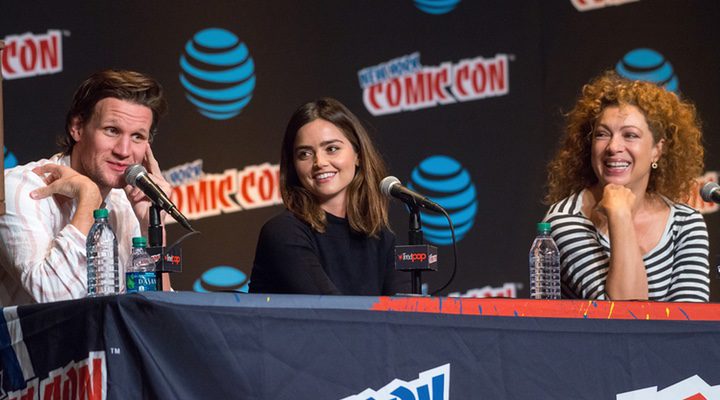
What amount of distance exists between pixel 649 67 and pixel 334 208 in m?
2.33

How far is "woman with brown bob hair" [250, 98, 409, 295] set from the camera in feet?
8.98

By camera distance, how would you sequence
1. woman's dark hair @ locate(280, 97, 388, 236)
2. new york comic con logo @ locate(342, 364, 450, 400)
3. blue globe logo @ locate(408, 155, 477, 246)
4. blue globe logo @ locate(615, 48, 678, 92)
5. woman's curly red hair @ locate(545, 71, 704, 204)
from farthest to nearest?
1. blue globe logo @ locate(615, 48, 678, 92)
2. blue globe logo @ locate(408, 155, 477, 246)
3. woman's curly red hair @ locate(545, 71, 704, 204)
4. woman's dark hair @ locate(280, 97, 388, 236)
5. new york comic con logo @ locate(342, 364, 450, 400)

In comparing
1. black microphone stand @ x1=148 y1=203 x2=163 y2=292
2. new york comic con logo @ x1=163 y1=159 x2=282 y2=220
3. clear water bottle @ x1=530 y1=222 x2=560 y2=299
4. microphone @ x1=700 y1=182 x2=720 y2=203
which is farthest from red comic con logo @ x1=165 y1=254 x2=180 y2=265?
new york comic con logo @ x1=163 y1=159 x2=282 y2=220

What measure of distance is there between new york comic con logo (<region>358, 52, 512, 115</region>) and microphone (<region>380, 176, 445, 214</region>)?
213 centimetres

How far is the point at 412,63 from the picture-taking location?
4559 mm

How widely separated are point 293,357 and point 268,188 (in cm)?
259

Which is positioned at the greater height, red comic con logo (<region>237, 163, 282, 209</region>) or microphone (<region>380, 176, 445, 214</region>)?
red comic con logo (<region>237, 163, 282, 209</region>)

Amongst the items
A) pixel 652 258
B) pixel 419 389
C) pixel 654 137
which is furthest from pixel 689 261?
pixel 419 389

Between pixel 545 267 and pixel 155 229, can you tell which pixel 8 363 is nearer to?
pixel 155 229

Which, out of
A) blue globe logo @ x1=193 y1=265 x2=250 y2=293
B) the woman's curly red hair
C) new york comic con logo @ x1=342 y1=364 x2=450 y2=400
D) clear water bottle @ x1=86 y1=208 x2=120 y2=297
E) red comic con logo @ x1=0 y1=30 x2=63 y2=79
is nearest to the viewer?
new york comic con logo @ x1=342 y1=364 x2=450 y2=400

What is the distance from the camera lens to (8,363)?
1.86 m

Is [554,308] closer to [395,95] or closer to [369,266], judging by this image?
[369,266]

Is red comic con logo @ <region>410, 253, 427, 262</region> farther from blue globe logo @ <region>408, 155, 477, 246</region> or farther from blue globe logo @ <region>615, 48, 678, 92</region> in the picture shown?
blue globe logo @ <region>615, 48, 678, 92</region>

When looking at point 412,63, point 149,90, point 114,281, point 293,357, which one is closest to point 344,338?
point 293,357
